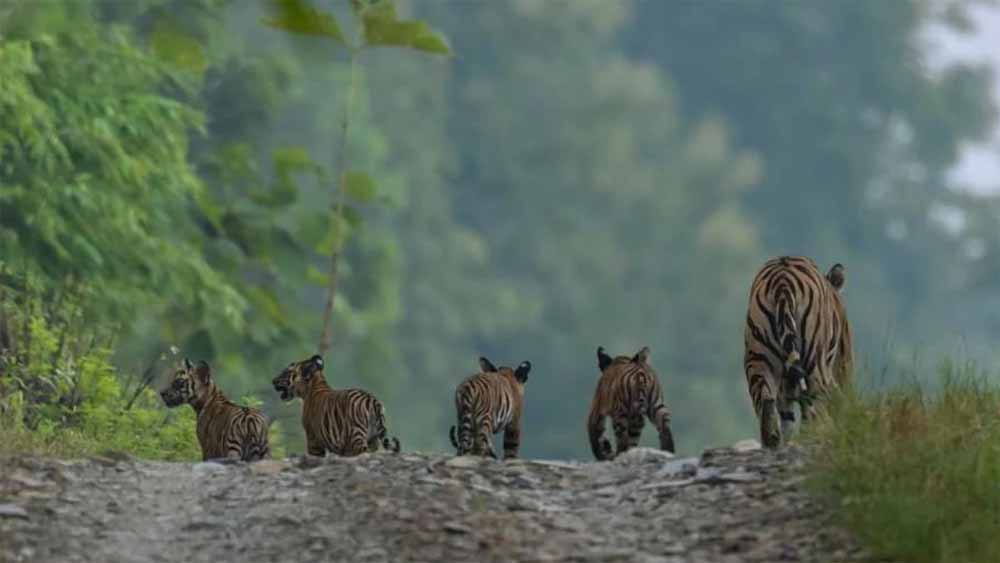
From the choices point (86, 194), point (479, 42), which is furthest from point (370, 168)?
point (86, 194)

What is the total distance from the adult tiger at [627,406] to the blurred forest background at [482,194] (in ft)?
11.0

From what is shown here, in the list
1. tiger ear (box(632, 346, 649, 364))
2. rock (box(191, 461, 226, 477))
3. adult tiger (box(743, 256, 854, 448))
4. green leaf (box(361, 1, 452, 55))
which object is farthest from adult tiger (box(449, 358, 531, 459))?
green leaf (box(361, 1, 452, 55))

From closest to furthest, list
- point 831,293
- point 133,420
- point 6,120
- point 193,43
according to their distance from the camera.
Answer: point 831,293, point 133,420, point 6,120, point 193,43

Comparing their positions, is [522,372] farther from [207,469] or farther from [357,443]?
[207,469]

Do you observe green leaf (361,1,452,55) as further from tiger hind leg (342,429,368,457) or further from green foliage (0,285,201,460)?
tiger hind leg (342,429,368,457)

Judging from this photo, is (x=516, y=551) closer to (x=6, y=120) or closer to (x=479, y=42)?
(x=6, y=120)

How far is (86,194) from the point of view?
2598 centimetres

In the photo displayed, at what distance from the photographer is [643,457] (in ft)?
48.1

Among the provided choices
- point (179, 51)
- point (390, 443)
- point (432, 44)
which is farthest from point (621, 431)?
point (179, 51)

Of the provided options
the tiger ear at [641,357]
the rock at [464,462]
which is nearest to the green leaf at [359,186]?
the tiger ear at [641,357]

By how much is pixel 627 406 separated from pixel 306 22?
29.2ft

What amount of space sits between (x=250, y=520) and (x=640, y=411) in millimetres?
3960

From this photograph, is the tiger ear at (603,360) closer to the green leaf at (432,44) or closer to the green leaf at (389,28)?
the green leaf at (432,44)

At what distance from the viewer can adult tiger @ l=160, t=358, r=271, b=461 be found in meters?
16.5
